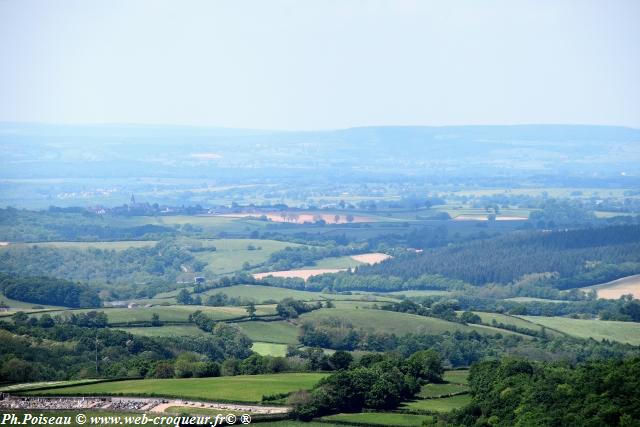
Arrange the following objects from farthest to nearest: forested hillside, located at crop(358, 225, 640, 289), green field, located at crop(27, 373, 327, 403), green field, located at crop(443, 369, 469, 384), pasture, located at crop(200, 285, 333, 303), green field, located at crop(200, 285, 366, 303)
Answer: forested hillside, located at crop(358, 225, 640, 289) < green field, located at crop(200, 285, 366, 303) < pasture, located at crop(200, 285, 333, 303) < green field, located at crop(443, 369, 469, 384) < green field, located at crop(27, 373, 327, 403)

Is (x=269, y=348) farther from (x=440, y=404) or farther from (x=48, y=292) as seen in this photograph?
(x=48, y=292)

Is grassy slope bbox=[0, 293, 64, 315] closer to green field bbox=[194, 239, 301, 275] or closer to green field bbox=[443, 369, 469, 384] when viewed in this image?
green field bbox=[194, 239, 301, 275]

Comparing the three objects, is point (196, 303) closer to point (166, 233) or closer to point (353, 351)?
point (353, 351)

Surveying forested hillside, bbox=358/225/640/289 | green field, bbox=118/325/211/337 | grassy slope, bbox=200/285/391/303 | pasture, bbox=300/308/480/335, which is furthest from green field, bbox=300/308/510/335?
forested hillside, bbox=358/225/640/289

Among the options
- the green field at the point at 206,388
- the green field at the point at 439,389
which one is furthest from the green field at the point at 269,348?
the green field at the point at 206,388

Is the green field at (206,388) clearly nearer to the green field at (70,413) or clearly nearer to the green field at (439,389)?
the green field at (70,413)

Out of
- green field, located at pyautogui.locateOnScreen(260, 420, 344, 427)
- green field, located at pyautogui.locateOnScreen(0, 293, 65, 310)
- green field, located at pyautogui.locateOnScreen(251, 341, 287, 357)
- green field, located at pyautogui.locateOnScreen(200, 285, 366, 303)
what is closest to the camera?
green field, located at pyautogui.locateOnScreen(260, 420, 344, 427)
